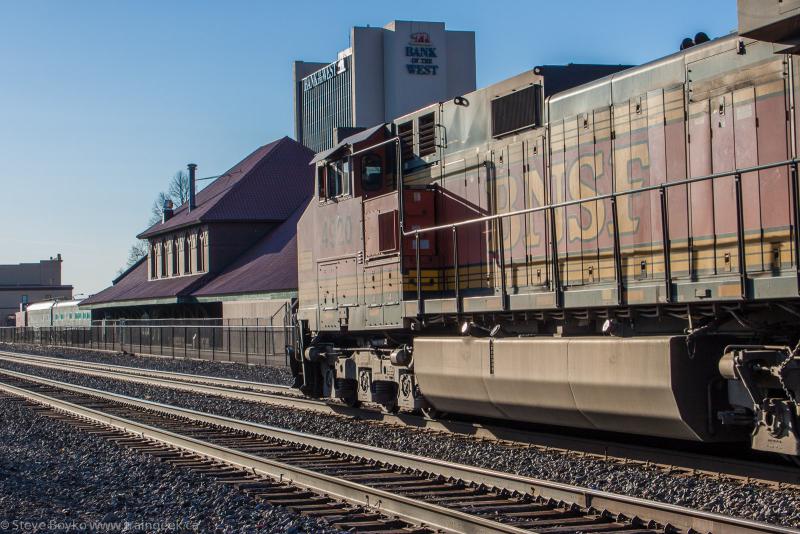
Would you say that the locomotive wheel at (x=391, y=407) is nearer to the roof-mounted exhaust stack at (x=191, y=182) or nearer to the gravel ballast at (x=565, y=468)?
the gravel ballast at (x=565, y=468)

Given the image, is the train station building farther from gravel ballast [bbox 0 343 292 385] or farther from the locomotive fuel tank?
the locomotive fuel tank

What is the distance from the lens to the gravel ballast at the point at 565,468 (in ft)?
24.4

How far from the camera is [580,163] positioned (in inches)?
418

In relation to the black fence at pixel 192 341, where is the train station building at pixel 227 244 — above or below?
above

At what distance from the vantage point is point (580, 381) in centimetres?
948

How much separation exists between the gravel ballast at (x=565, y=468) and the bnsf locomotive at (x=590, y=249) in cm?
40

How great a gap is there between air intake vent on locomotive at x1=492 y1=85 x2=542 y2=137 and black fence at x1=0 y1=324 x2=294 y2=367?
1025cm

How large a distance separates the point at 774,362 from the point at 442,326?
529 centimetres

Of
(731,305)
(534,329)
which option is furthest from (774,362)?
(534,329)

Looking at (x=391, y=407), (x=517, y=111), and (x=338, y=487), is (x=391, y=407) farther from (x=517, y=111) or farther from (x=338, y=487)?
(x=338, y=487)

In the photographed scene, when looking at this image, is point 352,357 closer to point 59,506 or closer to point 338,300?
point 338,300

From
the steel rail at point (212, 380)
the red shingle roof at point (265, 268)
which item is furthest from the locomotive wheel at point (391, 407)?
the red shingle roof at point (265, 268)

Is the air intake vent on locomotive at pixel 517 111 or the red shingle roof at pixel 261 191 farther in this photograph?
the red shingle roof at pixel 261 191

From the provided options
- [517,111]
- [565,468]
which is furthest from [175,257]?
[565,468]
